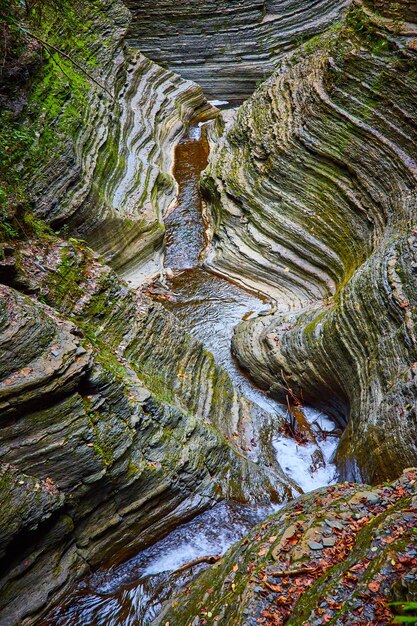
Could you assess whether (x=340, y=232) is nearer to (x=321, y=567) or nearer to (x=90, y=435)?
(x=90, y=435)

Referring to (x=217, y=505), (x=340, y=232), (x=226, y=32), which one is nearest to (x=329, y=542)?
(x=217, y=505)

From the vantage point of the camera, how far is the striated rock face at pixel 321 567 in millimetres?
3428

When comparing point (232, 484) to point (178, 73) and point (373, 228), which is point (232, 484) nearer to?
point (373, 228)

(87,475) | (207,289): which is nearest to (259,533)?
(87,475)

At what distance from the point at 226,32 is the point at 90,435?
2251 cm

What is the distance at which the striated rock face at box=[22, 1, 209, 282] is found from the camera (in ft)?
35.8

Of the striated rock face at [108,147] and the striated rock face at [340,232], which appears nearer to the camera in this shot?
the striated rock face at [340,232]

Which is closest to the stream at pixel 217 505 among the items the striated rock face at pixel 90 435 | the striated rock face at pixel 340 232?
the striated rock face at pixel 90 435

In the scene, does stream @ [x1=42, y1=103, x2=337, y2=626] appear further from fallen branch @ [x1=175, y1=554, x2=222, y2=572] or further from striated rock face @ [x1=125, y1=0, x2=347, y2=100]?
striated rock face @ [x1=125, y1=0, x2=347, y2=100]

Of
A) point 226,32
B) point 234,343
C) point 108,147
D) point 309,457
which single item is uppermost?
point 226,32

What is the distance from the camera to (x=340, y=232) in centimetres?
1076

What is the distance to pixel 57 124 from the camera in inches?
451

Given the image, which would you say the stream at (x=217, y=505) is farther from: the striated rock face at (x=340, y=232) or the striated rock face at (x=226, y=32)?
the striated rock face at (x=226, y=32)

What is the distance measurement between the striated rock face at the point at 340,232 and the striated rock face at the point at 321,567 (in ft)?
5.95
